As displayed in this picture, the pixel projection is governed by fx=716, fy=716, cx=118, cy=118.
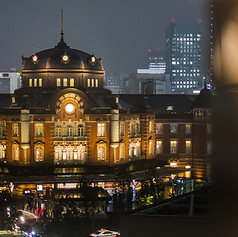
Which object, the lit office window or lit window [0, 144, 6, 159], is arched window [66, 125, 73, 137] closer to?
lit window [0, 144, 6, 159]

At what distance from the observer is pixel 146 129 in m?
76.2

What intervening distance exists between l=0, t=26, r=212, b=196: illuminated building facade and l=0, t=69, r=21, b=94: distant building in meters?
116

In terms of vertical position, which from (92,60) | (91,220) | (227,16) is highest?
(92,60)

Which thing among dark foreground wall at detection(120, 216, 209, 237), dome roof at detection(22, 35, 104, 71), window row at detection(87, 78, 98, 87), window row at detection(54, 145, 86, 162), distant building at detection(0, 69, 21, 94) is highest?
distant building at detection(0, 69, 21, 94)

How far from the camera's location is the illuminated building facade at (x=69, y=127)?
6906 cm

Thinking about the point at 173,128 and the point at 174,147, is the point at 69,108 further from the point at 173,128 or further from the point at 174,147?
the point at 174,147

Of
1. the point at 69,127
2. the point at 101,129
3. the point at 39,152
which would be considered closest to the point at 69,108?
the point at 69,127

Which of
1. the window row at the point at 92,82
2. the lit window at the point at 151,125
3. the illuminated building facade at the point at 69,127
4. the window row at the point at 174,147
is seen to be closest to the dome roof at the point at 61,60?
the illuminated building facade at the point at 69,127

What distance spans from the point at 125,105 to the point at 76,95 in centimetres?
901

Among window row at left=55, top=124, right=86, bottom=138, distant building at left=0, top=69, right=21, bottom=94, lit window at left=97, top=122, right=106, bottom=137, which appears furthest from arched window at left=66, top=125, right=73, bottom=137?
distant building at left=0, top=69, right=21, bottom=94

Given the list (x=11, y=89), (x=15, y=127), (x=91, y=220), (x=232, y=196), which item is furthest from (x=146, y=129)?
(x=11, y=89)

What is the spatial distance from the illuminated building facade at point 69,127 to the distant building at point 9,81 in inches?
4563

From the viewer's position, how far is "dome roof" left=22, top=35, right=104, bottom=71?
74.4m

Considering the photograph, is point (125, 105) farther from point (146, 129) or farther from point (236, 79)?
point (236, 79)
